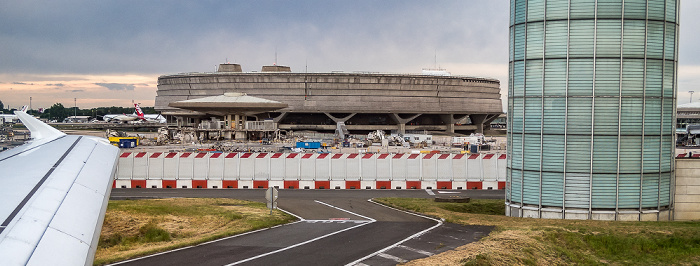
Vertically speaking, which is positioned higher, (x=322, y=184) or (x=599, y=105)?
(x=599, y=105)

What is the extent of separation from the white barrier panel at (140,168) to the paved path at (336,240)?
15066 millimetres

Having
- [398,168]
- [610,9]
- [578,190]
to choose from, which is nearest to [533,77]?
[610,9]

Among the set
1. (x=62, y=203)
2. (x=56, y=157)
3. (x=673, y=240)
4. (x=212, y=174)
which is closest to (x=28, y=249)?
(x=62, y=203)

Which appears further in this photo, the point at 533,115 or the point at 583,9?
the point at 533,115

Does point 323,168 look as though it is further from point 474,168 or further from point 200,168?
point 474,168

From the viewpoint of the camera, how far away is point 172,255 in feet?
64.7

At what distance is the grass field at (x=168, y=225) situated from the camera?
21203mm

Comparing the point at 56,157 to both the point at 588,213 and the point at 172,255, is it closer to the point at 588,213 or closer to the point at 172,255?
the point at 172,255

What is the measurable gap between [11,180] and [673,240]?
75.4 ft

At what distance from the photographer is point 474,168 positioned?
150ft

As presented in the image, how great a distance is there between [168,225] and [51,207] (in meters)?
16.5

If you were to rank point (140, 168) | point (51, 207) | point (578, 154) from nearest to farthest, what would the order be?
point (51, 207) < point (578, 154) < point (140, 168)

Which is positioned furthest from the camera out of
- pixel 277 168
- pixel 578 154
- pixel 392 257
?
pixel 277 168

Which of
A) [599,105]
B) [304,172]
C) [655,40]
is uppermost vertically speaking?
[655,40]
